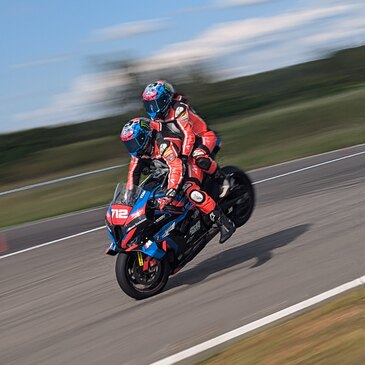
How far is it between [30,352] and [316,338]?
8.47 ft

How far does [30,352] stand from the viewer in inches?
255

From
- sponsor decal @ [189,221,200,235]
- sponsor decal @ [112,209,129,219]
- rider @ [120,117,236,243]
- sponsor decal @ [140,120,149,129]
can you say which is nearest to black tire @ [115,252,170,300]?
sponsor decal @ [112,209,129,219]

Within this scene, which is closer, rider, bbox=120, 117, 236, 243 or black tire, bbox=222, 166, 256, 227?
rider, bbox=120, 117, 236, 243

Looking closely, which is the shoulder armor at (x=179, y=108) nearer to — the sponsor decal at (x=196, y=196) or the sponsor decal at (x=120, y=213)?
the sponsor decal at (x=196, y=196)

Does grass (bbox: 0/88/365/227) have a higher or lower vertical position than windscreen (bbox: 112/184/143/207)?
lower

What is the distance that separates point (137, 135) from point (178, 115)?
2.06 ft

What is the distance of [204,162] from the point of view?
27.1ft

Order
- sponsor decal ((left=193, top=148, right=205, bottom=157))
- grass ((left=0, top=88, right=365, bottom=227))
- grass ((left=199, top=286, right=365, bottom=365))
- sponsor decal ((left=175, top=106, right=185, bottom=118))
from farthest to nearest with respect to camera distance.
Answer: grass ((left=0, top=88, right=365, bottom=227))
sponsor decal ((left=193, top=148, right=205, bottom=157))
sponsor decal ((left=175, top=106, right=185, bottom=118))
grass ((left=199, top=286, right=365, bottom=365))

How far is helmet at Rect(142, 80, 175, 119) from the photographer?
312 inches

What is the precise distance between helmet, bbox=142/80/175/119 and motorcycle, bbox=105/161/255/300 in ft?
1.81

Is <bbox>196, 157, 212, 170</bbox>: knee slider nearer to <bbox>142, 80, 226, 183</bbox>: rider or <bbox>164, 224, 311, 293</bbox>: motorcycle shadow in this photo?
<bbox>142, 80, 226, 183</bbox>: rider

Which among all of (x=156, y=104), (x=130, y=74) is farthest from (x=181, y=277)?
(x=130, y=74)

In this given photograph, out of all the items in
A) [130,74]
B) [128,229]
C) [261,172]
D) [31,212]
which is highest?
[128,229]

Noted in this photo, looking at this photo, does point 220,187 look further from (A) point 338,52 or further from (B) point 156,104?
(A) point 338,52
